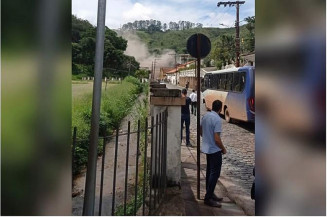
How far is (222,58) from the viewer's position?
4250 centimetres

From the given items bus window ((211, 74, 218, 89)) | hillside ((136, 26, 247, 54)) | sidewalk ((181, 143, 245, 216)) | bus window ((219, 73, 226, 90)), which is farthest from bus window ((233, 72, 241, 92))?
hillside ((136, 26, 247, 54))

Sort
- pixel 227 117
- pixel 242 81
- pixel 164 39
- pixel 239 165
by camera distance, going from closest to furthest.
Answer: pixel 239 165
pixel 242 81
pixel 227 117
pixel 164 39

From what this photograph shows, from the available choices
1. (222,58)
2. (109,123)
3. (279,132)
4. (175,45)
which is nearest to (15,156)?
(279,132)

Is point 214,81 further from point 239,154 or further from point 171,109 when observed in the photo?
point 171,109

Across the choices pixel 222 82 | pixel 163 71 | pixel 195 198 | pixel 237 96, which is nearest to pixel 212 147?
pixel 195 198

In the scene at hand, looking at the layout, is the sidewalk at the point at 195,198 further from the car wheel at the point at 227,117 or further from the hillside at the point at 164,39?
the hillside at the point at 164,39

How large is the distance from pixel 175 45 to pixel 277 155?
9822 cm

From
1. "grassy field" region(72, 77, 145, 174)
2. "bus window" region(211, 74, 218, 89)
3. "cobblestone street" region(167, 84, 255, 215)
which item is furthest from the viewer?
"bus window" region(211, 74, 218, 89)

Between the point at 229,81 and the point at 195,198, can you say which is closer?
the point at 195,198

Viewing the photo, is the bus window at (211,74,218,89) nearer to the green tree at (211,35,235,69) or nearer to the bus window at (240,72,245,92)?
the bus window at (240,72,245,92)

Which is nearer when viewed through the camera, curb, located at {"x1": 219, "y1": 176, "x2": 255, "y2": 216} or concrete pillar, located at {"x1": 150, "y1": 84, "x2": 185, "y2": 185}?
concrete pillar, located at {"x1": 150, "y1": 84, "x2": 185, "y2": 185}

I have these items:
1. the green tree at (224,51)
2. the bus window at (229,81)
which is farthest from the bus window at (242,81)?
the green tree at (224,51)

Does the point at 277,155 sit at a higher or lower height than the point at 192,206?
higher

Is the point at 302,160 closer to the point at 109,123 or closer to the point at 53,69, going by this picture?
the point at 53,69
